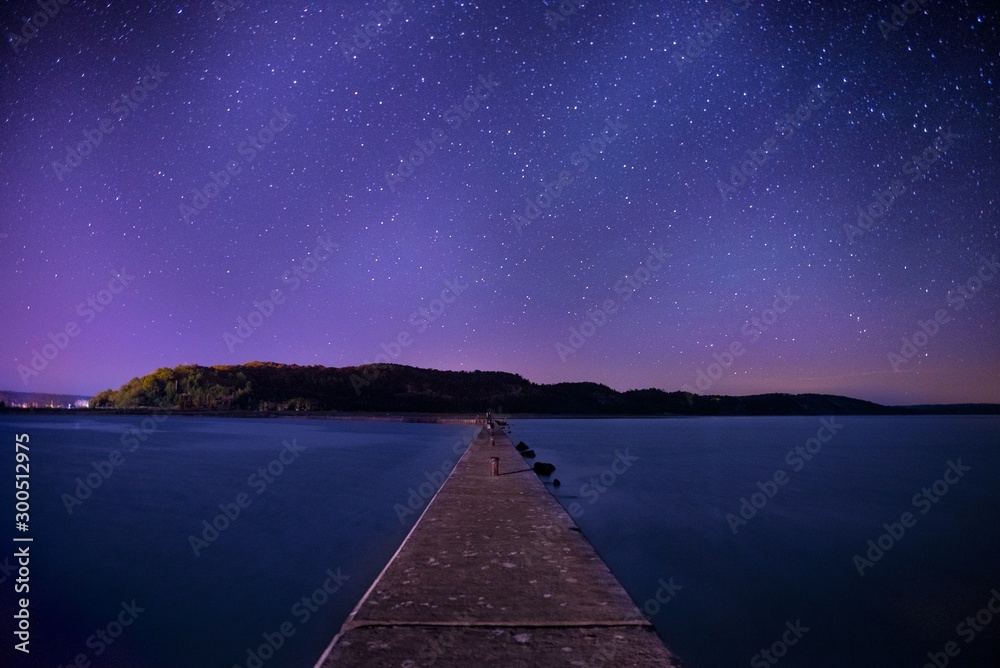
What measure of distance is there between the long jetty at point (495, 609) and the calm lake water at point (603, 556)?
77.1 inches

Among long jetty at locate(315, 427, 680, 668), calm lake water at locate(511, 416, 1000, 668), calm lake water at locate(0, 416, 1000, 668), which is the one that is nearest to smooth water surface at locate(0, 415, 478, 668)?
calm lake water at locate(0, 416, 1000, 668)

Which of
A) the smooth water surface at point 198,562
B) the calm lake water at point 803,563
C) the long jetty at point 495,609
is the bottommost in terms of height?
the calm lake water at point 803,563

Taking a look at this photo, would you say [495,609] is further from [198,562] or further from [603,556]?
[198,562]

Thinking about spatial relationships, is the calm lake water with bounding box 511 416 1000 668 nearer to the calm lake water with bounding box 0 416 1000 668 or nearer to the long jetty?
the calm lake water with bounding box 0 416 1000 668

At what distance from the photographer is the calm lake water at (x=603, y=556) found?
659cm

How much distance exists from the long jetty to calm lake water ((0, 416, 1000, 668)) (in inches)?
77.1

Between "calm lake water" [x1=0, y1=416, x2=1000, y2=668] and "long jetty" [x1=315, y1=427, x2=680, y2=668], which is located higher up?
"long jetty" [x1=315, y1=427, x2=680, y2=668]

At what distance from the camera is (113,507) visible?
557 inches

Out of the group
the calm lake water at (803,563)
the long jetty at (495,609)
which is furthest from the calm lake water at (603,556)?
the long jetty at (495,609)

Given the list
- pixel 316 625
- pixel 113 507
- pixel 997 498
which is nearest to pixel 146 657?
pixel 316 625

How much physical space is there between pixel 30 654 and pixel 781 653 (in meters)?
8.85

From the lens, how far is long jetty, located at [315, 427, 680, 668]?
3562 millimetres

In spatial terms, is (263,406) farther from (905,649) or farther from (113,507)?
(905,649)

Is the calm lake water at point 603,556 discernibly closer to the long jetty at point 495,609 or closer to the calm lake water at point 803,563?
the calm lake water at point 803,563
